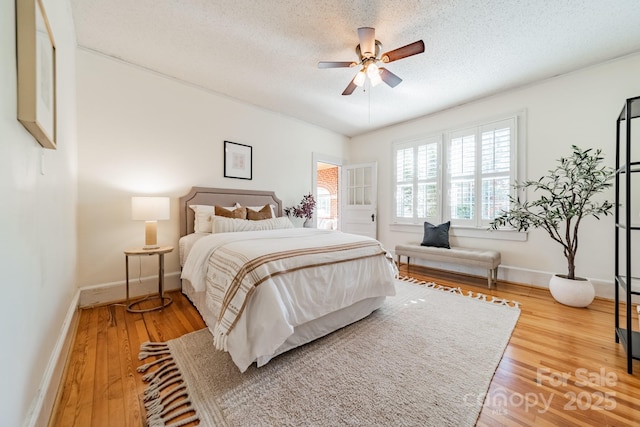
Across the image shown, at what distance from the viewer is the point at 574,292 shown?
A: 2.61 m

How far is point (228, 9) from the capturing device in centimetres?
212

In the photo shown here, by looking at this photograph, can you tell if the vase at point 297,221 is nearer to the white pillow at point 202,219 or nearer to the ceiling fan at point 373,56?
the white pillow at point 202,219

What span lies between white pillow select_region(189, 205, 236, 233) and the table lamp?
0.49 meters

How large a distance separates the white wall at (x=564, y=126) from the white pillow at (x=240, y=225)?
3071 mm

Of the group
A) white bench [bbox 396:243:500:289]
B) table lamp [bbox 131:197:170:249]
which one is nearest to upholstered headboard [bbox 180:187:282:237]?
table lamp [bbox 131:197:170:249]

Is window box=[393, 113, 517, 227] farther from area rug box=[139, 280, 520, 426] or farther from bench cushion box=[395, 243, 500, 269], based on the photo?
area rug box=[139, 280, 520, 426]

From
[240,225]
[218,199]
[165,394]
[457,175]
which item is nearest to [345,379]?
[165,394]

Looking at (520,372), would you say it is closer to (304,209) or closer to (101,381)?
(101,381)

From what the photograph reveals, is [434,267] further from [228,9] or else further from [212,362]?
[228,9]

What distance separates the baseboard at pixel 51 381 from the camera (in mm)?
1044

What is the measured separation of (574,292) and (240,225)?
12.4 ft

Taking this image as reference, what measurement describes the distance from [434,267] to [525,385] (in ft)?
9.68

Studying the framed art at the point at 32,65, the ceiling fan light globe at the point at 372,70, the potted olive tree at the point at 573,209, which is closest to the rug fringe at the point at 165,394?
the framed art at the point at 32,65

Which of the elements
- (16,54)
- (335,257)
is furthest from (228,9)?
(335,257)
